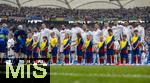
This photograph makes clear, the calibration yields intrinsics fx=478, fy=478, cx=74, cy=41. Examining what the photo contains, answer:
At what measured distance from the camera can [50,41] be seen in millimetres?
21875

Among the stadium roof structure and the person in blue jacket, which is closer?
the person in blue jacket

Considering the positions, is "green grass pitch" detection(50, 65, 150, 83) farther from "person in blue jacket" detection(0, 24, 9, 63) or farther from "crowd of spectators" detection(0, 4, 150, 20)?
"crowd of spectators" detection(0, 4, 150, 20)

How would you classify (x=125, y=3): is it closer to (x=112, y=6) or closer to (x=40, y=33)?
(x=112, y=6)

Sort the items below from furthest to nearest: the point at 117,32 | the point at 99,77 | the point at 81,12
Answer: the point at 81,12, the point at 117,32, the point at 99,77

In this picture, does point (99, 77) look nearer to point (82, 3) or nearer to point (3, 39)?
point (3, 39)

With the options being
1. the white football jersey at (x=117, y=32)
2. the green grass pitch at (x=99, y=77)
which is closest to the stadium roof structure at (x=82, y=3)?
the white football jersey at (x=117, y=32)

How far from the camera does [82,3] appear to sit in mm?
53062

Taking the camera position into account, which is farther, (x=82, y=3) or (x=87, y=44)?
(x=82, y=3)

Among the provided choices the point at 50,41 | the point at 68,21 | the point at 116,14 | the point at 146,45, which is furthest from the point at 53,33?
the point at 116,14

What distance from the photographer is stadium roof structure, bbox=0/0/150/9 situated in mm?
51719

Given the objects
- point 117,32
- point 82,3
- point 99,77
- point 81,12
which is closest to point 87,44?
point 117,32

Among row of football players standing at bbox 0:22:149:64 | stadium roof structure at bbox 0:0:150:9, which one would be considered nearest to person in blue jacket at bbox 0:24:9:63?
row of football players standing at bbox 0:22:149:64

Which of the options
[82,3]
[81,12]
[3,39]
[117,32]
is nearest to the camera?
[3,39]

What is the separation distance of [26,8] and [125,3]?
1092cm
